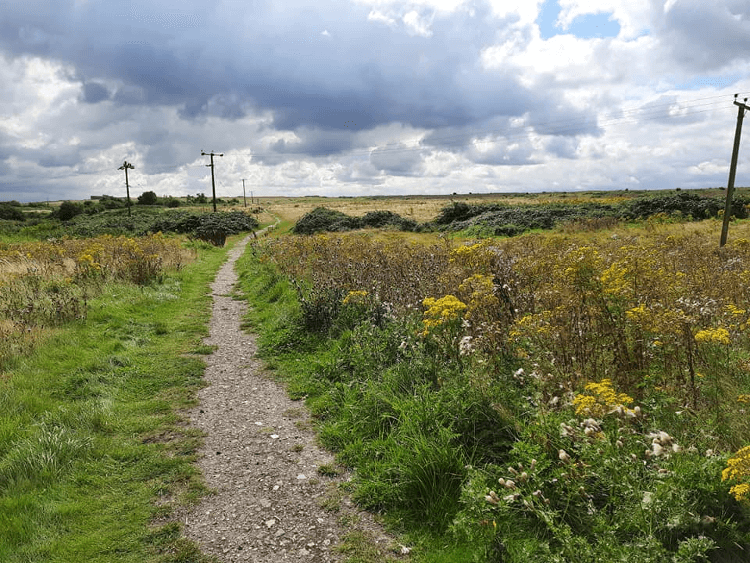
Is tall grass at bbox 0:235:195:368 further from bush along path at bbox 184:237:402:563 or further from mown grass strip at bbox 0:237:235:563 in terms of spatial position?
bush along path at bbox 184:237:402:563

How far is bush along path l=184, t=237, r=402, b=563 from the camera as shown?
12.2ft

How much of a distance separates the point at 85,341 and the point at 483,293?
7397 mm

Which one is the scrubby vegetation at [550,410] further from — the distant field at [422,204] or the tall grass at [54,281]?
the distant field at [422,204]

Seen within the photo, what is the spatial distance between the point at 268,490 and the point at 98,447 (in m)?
2.22

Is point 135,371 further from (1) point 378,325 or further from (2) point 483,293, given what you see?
(2) point 483,293

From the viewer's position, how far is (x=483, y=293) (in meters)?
5.75

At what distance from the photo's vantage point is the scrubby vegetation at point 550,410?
2857mm

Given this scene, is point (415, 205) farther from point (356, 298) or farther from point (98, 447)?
point (98, 447)

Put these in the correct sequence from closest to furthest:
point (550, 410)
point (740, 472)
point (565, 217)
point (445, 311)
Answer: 1. point (740, 472)
2. point (550, 410)
3. point (445, 311)
4. point (565, 217)

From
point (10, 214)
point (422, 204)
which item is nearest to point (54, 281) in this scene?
point (10, 214)

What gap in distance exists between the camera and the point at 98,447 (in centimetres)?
514

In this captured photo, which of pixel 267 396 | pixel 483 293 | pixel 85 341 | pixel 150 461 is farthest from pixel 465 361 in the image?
pixel 85 341

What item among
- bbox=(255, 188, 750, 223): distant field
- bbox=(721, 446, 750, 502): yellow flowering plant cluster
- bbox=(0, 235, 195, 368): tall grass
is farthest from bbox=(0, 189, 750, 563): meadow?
bbox=(255, 188, 750, 223): distant field

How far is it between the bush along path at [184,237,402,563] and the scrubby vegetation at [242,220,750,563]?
0.28 m
